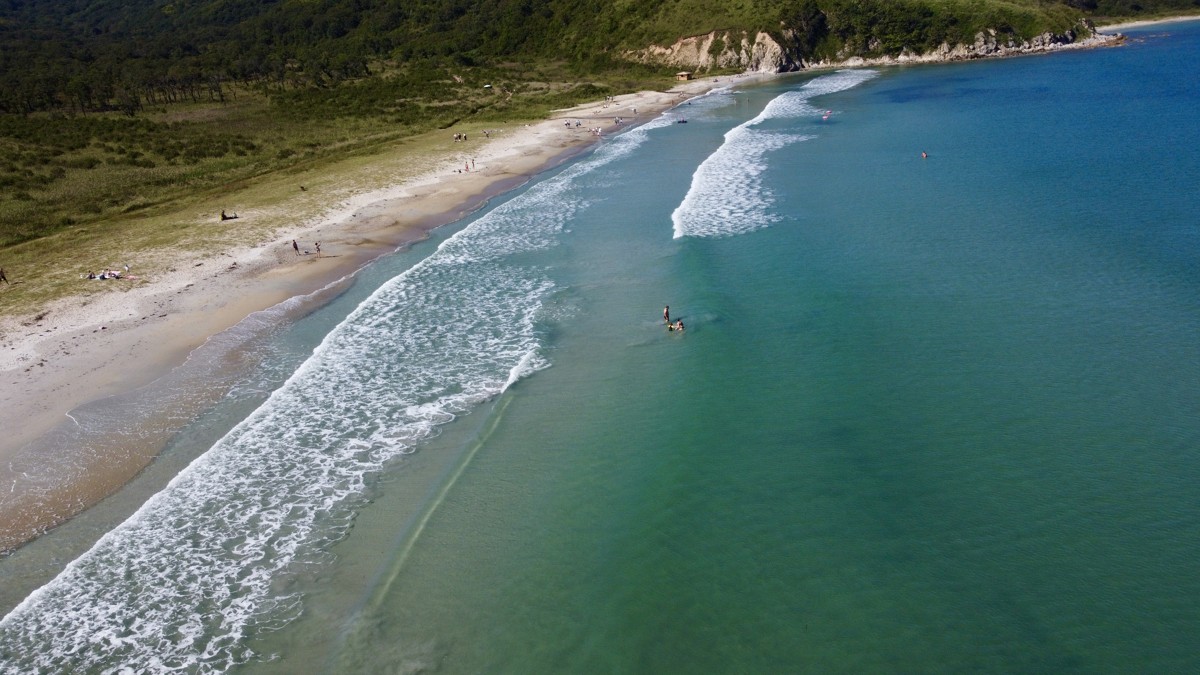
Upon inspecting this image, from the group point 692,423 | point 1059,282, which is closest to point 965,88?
point 1059,282

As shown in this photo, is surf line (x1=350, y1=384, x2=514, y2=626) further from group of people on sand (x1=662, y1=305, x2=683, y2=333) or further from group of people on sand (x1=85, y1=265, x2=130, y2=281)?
group of people on sand (x1=85, y1=265, x2=130, y2=281)

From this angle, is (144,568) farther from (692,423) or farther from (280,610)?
(692,423)

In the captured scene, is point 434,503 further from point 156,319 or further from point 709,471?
point 156,319

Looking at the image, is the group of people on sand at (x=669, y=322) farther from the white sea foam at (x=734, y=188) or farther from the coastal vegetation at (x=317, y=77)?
the coastal vegetation at (x=317, y=77)

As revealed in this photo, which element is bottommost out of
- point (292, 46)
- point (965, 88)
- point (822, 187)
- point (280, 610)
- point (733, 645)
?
point (733, 645)

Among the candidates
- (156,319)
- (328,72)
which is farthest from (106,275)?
(328,72)

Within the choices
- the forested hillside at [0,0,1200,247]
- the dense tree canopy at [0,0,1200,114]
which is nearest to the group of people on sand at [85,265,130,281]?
the forested hillside at [0,0,1200,247]
